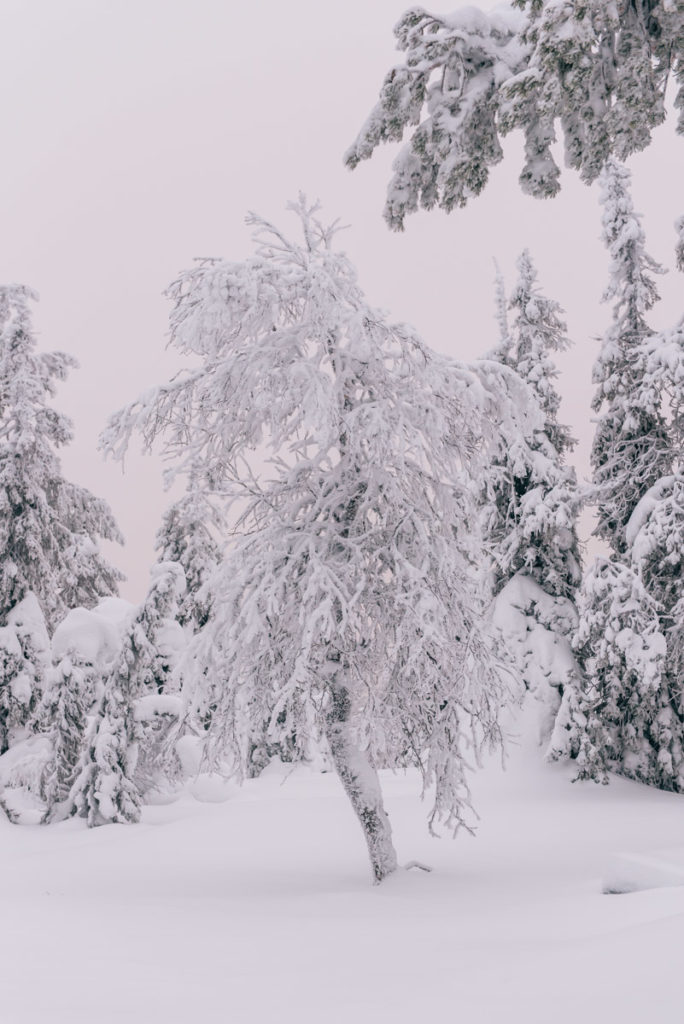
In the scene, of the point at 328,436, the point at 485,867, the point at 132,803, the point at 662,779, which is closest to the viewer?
the point at 328,436

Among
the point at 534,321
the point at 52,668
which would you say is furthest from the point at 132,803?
the point at 534,321

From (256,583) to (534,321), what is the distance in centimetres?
1386

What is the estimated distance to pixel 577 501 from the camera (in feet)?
72.0

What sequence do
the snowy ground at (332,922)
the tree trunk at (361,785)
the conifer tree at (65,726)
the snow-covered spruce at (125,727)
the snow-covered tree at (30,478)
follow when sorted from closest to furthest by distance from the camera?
1. the snowy ground at (332,922)
2. the tree trunk at (361,785)
3. the snow-covered spruce at (125,727)
4. the conifer tree at (65,726)
5. the snow-covered tree at (30,478)

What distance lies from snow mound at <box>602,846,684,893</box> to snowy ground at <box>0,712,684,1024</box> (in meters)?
0.11

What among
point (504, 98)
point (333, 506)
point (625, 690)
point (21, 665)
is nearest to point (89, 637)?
point (21, 665)

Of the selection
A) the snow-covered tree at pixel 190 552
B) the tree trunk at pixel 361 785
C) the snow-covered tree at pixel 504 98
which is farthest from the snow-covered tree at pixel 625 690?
the snow-covered tree at pixel 504 98

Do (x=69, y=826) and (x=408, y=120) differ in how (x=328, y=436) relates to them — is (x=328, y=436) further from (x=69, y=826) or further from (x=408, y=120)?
(x=69, y=826)

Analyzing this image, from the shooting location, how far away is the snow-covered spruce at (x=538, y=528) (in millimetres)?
21875

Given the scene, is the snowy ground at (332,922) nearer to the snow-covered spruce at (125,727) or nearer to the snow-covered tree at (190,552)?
the snow-covered spruce at (125,727)

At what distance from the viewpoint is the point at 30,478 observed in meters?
22.7

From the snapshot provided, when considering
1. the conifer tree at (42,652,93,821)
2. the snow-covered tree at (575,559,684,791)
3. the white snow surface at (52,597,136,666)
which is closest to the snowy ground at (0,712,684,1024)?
the conifer tree at (42,652,93,821)

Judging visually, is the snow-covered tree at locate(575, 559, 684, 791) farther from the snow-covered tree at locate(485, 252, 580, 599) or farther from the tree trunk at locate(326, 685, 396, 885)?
the tree trunk at locate(326, 685, 396, 885)

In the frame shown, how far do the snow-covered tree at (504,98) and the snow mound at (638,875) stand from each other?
23.0 ft
